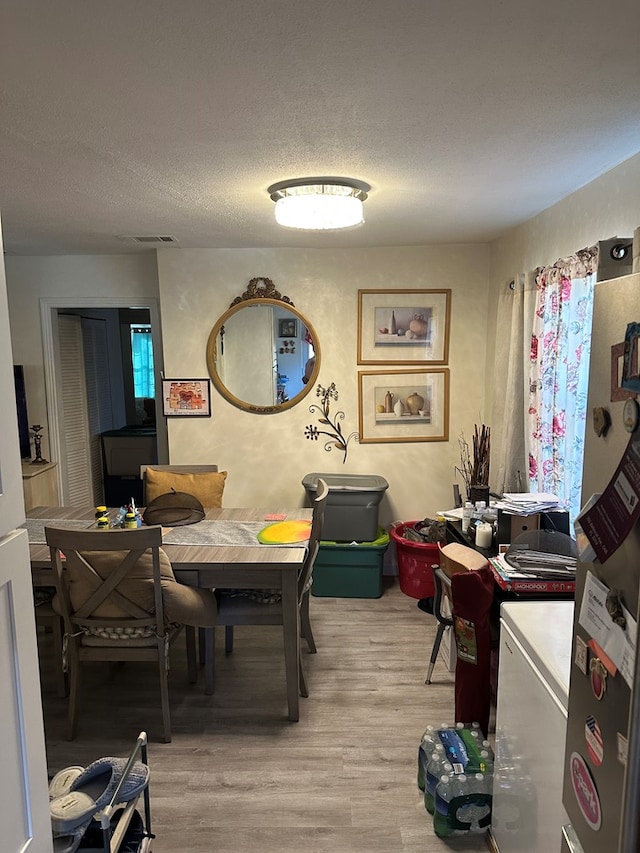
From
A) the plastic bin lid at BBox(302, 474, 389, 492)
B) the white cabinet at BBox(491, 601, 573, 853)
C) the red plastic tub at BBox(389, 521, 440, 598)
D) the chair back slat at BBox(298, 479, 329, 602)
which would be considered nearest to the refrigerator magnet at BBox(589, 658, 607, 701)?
the white cabinet at BBox(491, 601, 573, 853)

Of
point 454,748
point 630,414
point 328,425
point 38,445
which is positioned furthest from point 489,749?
point 38,445

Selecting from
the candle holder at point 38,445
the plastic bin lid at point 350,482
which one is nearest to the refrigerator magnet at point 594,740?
the plastic bin lid at point 350,482

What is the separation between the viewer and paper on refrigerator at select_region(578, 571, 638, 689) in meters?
0.99

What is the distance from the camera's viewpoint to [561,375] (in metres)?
2.77

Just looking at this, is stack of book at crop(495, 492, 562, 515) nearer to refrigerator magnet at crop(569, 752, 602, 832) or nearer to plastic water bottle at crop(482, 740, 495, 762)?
plastic water bottle at crop(482, 740, 495, 762)

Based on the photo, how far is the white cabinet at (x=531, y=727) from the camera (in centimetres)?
144

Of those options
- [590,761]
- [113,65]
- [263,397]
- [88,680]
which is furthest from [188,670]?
[113,65]

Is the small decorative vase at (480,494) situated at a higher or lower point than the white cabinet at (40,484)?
higher

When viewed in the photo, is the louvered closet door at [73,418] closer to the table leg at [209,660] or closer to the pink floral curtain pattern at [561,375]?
the table leg at [209,660]

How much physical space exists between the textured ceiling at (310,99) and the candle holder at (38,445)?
2.22 m

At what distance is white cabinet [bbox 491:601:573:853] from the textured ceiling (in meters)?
1.49

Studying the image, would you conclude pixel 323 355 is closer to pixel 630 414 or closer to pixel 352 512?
pixel 352 512

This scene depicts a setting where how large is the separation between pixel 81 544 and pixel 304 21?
197 cm

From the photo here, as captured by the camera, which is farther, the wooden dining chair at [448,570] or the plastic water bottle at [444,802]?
the wooden dining chair at [448,570]
